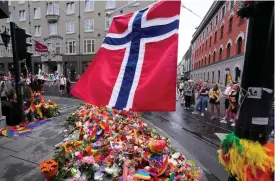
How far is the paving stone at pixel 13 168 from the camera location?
3240mm

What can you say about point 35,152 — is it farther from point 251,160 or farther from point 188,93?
point 188,93

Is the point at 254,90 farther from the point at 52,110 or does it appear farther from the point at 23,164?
the point at 52,110

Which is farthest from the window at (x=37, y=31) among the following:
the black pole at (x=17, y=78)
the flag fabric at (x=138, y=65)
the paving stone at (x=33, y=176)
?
the flag fabric at (x=138, y=65)

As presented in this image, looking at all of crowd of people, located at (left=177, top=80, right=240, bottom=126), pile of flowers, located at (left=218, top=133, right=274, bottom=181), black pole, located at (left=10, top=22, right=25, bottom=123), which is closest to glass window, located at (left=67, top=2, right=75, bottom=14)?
crowd of people, located at (left=177, top=80, right=240, bottom=126)

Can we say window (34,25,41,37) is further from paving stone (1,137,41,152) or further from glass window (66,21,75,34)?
paving stone (1,137,41,152)

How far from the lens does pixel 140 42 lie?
2840 millimetres

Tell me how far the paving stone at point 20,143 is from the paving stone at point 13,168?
52cm

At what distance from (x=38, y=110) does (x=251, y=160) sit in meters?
7.06

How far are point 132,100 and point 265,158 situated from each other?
63.5 inches

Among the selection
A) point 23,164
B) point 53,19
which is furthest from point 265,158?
point 53,19

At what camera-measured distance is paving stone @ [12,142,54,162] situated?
3949 millimetres

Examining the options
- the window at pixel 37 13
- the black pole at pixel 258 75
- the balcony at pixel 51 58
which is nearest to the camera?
the black pole at pixel 258 75

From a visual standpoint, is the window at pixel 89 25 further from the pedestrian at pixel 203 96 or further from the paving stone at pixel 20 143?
the paving stone at pixel 20 143

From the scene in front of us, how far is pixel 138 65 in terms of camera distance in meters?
2.82
